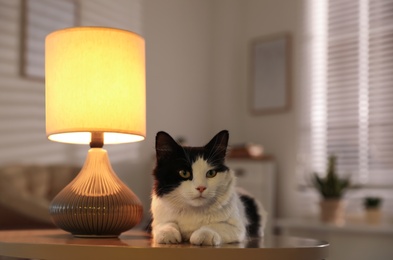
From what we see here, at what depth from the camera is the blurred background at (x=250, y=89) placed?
9.39 ft

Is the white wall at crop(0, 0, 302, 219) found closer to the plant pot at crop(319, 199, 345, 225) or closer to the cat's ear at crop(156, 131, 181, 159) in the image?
the plant pot at crop(319, 199, 345, 225)

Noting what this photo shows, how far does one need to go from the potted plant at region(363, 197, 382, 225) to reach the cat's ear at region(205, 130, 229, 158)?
2069 mm

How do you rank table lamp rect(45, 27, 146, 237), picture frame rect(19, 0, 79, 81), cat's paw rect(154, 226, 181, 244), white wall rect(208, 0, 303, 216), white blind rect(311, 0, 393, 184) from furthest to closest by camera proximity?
white wall rect(208, 0, 303, 216)
white blind rect(311, 0, 393, 184)
picture frame rect(19, 0, 79, 81)
table lamp rect(45, 27, 146, 237)
cat's paw rect(154, 226, 181, 244)

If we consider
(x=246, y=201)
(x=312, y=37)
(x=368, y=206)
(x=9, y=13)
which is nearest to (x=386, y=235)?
(x=368, y=206)

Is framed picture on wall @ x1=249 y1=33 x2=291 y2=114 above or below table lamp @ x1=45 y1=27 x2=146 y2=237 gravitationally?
above

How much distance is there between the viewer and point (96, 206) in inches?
51.4

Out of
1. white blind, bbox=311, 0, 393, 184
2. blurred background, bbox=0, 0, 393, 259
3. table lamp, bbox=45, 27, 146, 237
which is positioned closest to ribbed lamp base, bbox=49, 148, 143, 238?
table lamp, bbox=45, 27, 146, 237

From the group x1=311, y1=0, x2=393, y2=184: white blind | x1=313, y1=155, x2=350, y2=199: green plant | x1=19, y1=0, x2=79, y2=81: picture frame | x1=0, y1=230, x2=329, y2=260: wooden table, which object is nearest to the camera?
x1=0, y1=230, x2=329, y2=260: wooden table

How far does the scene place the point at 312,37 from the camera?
12.0 feet

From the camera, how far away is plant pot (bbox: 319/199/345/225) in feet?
10.4

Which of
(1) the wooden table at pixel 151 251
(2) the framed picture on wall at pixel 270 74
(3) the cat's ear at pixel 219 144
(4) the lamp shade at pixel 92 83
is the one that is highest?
(2) the framed picture on wall at pixel 270 74

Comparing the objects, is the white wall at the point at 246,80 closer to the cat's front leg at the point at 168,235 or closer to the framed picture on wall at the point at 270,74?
the framed picture on wall at the point at 270,74

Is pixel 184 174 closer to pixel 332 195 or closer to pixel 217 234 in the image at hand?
pixel 217 234

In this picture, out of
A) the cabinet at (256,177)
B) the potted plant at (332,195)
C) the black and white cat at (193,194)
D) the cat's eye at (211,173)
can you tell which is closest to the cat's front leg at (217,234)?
the black and white cat at (193,194)
